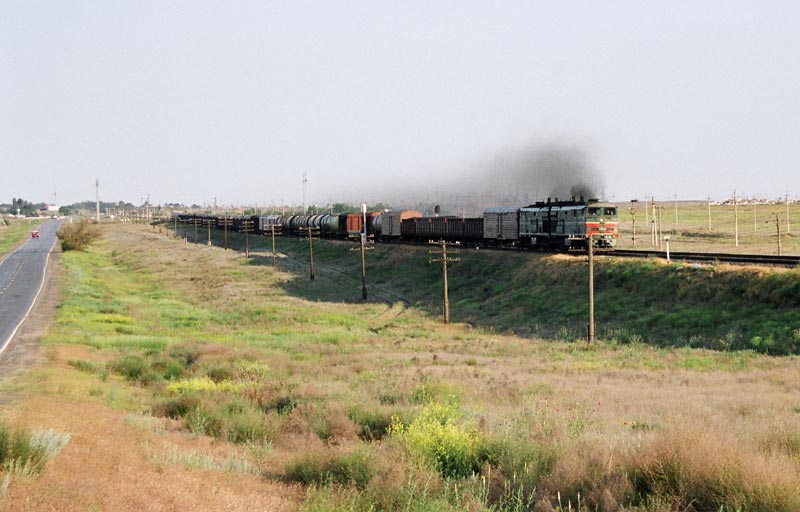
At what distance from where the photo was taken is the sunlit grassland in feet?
32.9

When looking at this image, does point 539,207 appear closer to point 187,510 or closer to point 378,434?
point 378,434

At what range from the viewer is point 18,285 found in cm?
5397

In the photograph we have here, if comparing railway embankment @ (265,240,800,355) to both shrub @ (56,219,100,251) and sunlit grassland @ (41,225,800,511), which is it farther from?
shrub @ (56,219,100,251)

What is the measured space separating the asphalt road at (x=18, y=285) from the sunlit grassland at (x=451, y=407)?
2203 millimetres

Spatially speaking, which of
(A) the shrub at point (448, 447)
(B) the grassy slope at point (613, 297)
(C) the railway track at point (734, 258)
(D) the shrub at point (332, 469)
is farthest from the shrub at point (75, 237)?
(D) the shrub at point (332, 469)

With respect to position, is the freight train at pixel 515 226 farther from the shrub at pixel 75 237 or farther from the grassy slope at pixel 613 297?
the shrub at pixel 75 237

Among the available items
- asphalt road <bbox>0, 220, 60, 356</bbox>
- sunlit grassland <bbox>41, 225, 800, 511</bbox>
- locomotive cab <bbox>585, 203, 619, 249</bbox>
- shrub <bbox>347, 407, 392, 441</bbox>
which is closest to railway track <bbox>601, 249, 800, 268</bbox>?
locomotive cab <bbox>585, 203, 619, 249</bbox>

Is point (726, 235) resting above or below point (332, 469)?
above

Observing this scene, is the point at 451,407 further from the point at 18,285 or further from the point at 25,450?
→ the point at 18,285

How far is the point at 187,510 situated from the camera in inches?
321

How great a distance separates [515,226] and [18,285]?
38832 millimetres

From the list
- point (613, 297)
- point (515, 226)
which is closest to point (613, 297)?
point (613, 297)

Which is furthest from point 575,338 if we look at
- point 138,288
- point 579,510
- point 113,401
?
point 138,288

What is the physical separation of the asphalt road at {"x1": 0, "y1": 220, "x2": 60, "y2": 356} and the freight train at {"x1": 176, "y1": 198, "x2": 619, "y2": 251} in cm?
2782
